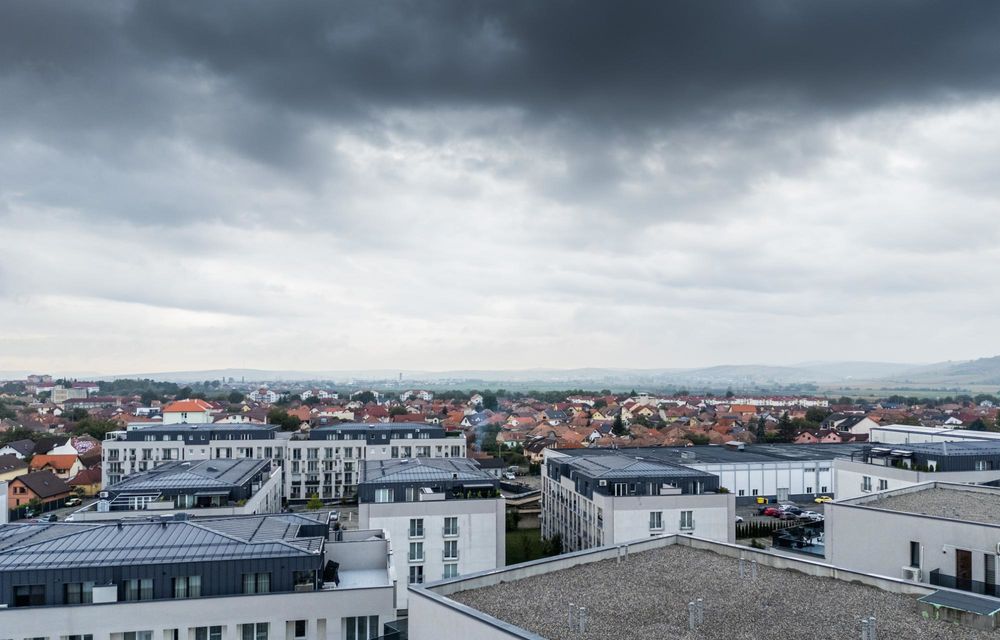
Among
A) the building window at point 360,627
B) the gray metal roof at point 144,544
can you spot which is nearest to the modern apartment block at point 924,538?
the building window at point 360,627

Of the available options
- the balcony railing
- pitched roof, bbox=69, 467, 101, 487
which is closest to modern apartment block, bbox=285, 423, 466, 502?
pitched roof, bbox=69, 467, 101, 487

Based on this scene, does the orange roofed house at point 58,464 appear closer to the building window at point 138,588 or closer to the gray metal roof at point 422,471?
the gray metal roof at point 422,471

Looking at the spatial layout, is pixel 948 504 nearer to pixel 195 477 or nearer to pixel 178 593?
pixel 178 593

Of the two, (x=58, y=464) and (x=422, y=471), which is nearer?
(x=422, y=471)

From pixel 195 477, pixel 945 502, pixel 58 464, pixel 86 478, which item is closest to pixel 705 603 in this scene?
pixel 945 502

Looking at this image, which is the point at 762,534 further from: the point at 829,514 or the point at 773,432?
the point at 773,432
